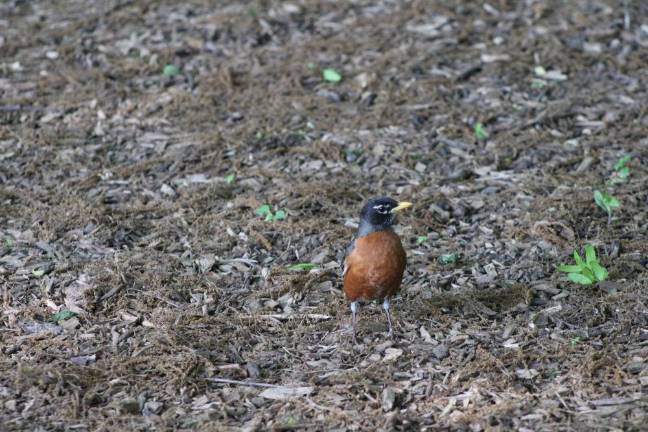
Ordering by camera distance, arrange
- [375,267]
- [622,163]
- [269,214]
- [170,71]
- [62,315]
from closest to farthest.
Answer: [375,267], [62,315], [269,214], [622,163], [170,71]

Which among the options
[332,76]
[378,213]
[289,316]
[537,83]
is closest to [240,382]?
[289,316]

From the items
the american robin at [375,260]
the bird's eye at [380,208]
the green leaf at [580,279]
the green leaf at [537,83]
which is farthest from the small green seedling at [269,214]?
the green leaf at [537,83]

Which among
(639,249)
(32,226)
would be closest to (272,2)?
(32,226)

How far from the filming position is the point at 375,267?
5520 millimetres

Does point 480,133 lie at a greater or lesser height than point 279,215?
lesser

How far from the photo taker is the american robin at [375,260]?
5531 mm

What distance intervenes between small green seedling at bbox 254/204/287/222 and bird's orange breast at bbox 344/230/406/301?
57.2 inches

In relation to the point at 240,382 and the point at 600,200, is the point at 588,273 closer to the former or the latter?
the point at 600,200

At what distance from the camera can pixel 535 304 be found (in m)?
5.86

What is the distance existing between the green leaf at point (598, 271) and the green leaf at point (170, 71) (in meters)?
5.08

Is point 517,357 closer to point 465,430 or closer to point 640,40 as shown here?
point 465,430

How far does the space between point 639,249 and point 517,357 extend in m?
1.66

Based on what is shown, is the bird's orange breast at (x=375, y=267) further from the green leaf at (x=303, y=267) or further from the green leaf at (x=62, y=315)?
the green leaf at (x=62, y=315)

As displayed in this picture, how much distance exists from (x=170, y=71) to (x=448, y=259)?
420 centimetres
